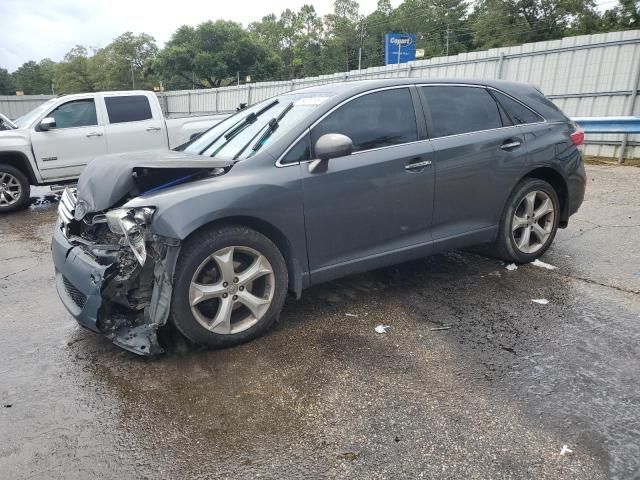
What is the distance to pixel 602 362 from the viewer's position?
296cm

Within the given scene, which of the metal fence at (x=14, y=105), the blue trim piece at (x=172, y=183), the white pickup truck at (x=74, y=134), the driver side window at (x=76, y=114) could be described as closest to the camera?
the blue trim piece at (x=172, y=183)

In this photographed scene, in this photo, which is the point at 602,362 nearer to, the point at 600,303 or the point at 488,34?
the point at 600,303

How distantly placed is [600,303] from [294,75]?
298 feet

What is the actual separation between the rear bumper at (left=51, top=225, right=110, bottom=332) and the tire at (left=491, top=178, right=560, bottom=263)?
11.0ft

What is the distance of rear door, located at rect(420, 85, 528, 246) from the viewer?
397 cm

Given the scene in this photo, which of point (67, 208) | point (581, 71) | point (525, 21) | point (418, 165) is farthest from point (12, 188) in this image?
point (525, 21)

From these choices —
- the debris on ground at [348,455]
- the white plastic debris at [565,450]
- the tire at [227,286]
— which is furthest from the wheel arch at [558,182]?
the debris on ground at [348,455]

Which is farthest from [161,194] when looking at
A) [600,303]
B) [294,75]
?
[294,75]

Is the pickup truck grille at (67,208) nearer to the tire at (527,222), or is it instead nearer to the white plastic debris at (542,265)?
the tire at (527,222)

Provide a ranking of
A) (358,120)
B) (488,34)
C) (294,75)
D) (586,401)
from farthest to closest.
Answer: (294,75) → (488,34) → (358,120) → (586,401)

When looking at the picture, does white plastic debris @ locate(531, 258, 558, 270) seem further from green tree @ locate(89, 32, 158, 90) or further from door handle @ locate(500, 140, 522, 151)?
green tree @ locate(89, 32, 158, 90)

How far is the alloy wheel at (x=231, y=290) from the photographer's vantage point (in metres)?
3.11

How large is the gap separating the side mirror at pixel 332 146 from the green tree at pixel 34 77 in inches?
4844

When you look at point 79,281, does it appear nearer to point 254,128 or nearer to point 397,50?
point 254,128
